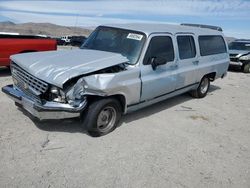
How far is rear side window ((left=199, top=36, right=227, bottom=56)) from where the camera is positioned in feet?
25.5

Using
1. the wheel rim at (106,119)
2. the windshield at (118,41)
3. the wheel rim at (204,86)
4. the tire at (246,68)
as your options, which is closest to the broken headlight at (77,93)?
the wheel rim at (106,119)

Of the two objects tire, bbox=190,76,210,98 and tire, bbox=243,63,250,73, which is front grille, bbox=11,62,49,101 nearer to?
tire, bbox=190,76,210,98

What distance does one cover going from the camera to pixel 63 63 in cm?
487

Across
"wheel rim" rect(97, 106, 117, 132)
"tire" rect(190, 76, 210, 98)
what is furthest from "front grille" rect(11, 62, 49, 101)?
"tire" rect(190, 76, 210, 98)

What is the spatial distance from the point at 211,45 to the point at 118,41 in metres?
3.53

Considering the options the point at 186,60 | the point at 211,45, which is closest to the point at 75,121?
the point at 186,60

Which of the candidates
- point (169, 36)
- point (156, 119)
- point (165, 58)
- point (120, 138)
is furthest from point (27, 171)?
point (169, 36)

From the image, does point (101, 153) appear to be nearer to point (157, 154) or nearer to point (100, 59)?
point (157, 154)

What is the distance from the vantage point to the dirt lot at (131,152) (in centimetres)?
388

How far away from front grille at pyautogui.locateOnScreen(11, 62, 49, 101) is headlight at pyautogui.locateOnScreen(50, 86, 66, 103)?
0.11 metres

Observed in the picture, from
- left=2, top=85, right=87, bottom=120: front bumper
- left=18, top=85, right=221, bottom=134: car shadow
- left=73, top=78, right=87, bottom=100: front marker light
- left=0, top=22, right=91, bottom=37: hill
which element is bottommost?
left=0, top=22, right=91, bottom=37: hill

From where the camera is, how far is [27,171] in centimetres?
388

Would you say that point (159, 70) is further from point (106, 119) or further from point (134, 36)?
point (106, 119)

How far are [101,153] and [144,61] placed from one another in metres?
2.00
